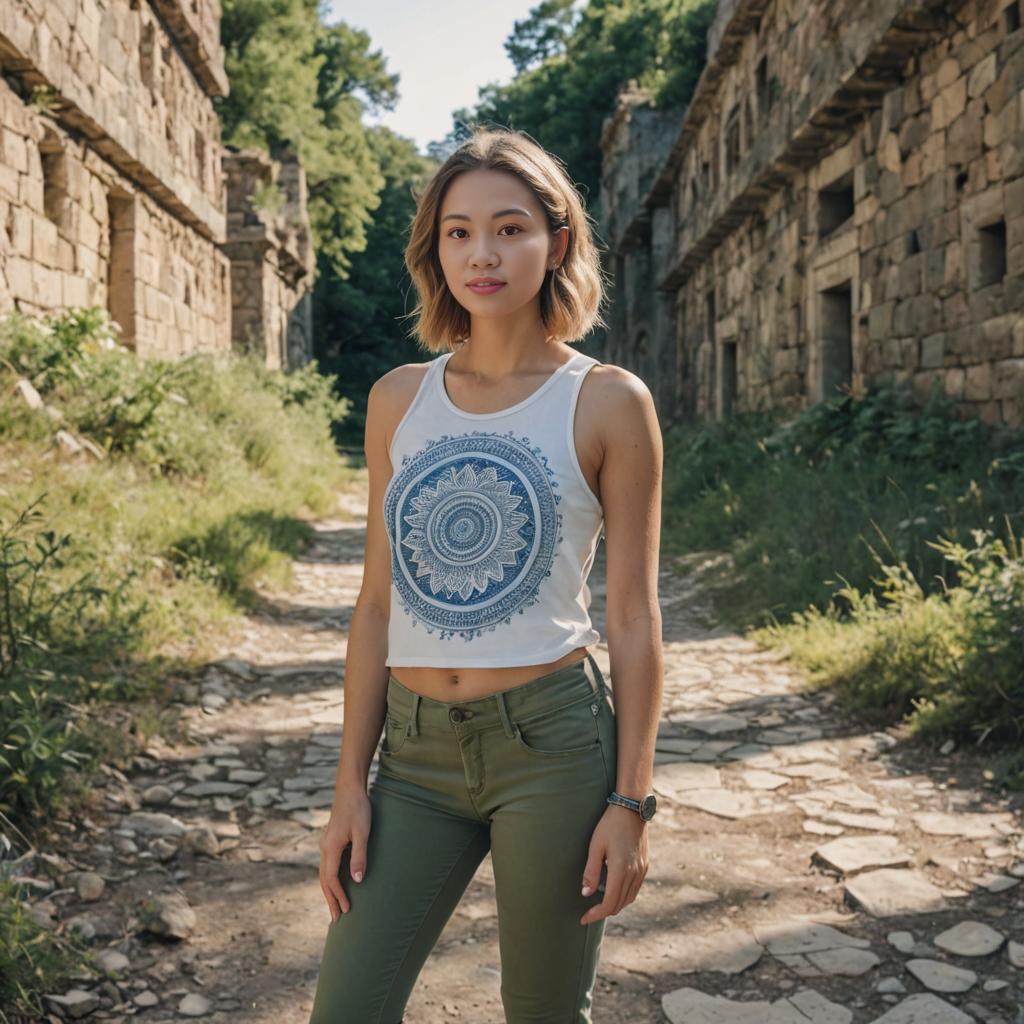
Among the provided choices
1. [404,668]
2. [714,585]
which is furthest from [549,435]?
[714,585]

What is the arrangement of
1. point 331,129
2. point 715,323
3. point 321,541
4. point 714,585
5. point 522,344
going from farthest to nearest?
point 331,129 → point 715,323 → point 321,541 → point 714,585 → point 522,344

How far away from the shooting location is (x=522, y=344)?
1.85 meters

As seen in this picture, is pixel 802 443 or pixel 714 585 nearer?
pixel 714 585

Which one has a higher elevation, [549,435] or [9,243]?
[9,243]

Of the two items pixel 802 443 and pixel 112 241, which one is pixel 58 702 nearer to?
pixel 802 443

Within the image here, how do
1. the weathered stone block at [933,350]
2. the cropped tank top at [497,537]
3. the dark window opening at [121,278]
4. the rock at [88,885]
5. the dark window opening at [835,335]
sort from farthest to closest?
1. the dark window opening at [121,278]
2. the dark window opening at [835,335]
3. the weathered stone block at [933,350]
4. the rock at [88,885]
5. the cropped tank top at [497,537]

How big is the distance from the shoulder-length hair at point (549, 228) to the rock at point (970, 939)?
2.07m

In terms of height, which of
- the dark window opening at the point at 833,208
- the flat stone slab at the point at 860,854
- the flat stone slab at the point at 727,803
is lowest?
the flat stone slab at the point at 860,854

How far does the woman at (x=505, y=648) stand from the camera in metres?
1.62

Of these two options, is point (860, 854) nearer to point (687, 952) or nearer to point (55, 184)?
point (687, 952)

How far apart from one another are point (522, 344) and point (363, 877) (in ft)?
2.95

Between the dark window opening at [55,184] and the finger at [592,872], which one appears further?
the dark window opening at [55,184]

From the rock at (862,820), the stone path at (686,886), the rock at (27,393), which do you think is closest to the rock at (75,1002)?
the stone path at (686,886)

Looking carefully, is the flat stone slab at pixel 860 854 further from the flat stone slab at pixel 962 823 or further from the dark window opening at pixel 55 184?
the dark window opening at pixel 55 184
